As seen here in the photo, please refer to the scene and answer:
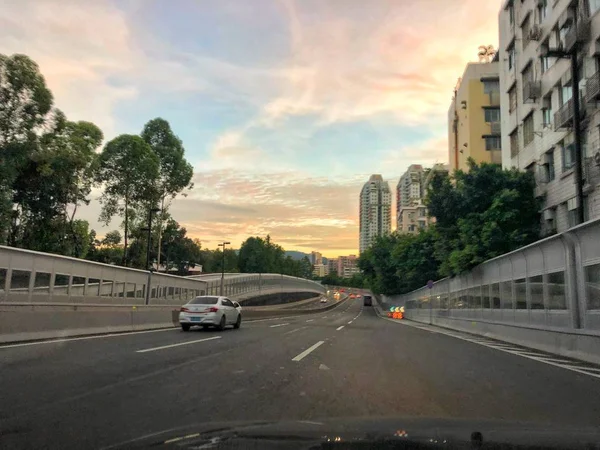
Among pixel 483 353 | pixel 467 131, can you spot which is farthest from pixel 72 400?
pixel 467 131

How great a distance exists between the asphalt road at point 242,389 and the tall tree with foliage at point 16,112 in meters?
19.7

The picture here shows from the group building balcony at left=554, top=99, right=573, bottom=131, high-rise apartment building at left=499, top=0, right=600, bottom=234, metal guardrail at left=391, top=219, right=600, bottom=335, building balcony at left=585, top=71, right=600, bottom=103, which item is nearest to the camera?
metal guardrail at left=391, top=219, right=600, bottom=335

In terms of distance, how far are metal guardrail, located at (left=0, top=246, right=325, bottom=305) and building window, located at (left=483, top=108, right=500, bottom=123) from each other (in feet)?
108

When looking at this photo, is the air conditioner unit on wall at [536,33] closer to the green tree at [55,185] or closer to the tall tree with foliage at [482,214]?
the tall tree with foliage at [482,214]

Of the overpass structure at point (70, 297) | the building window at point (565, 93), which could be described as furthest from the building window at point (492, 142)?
the overpass structure at point (70, 297)

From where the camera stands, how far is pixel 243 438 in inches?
150

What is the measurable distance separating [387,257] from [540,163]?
42.4 metres

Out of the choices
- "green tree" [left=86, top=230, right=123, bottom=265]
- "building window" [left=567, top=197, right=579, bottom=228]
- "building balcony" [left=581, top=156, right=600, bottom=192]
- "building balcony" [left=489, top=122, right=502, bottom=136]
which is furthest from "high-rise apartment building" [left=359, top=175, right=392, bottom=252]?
"building balcony" [left=581, top=156, right=600, bottom=192]

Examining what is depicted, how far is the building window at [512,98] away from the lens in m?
34.0

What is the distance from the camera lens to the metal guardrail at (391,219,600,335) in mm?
13703

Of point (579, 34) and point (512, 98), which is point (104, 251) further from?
point (579, 34)

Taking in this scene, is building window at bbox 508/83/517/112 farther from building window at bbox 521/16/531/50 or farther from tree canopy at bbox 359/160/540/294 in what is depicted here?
tree canopy at bbox 359/160/540/294

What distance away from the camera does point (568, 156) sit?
25844 millimetres

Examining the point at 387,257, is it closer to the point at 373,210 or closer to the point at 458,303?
the point at 458,303
